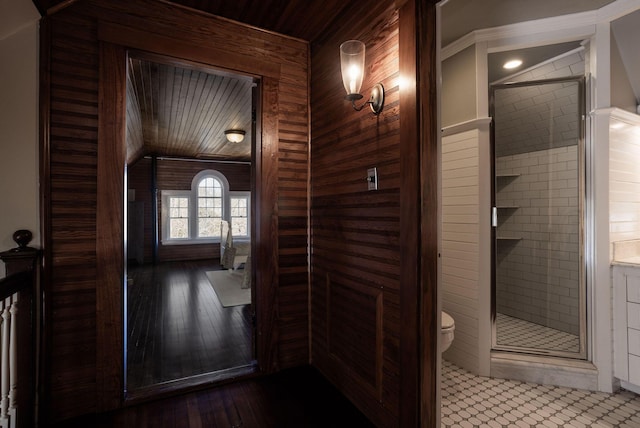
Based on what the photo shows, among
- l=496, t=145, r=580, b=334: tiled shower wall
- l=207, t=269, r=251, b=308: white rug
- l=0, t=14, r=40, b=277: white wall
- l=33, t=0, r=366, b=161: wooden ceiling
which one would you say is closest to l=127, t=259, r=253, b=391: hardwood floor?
l=207, t=269, r=251, b=308: white rug

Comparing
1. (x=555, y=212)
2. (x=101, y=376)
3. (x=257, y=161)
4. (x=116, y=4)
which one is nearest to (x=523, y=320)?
(x=555, y=212)

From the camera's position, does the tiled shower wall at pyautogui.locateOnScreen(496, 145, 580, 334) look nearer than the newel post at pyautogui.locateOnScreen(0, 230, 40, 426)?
No

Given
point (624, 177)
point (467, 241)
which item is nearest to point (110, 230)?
point (467, 241)

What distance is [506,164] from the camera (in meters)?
3.51

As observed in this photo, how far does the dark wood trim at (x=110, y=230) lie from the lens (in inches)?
74.8

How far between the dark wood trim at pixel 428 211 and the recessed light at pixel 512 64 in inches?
65.3

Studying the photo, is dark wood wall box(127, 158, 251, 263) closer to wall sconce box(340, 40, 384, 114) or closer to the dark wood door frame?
the dark wood door frame

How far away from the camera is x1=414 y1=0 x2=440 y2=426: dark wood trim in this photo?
1.53m

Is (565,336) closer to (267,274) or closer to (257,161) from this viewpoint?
(267,274)

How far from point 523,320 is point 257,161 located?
3420 millimetres

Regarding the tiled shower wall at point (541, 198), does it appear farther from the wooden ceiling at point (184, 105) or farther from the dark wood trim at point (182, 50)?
the wooden ceiling at point (184, 105)

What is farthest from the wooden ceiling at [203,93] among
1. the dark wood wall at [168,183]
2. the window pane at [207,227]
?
the window pane at [207,227]

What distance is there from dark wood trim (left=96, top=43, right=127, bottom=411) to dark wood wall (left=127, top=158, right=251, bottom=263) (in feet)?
21.1

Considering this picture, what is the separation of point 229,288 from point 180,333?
191 cm
